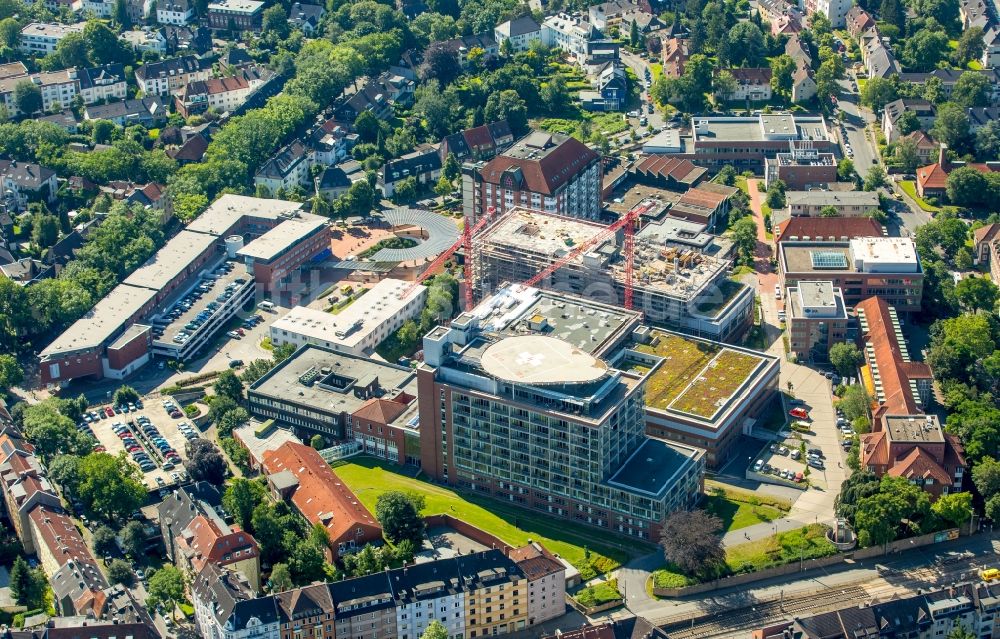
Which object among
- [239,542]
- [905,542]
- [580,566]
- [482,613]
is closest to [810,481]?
[905,542]

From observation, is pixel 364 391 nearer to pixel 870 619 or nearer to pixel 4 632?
pixel 4 632

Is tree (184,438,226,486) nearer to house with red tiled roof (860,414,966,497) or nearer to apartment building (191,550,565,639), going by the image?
apartment building (191,550,565,639)

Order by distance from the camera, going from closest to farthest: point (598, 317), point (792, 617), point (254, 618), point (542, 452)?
point (254, 618), point (792, 617), point (542, 452), point (598, 317)

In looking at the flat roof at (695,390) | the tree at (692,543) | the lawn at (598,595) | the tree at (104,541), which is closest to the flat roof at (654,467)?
the tree at (692,543)

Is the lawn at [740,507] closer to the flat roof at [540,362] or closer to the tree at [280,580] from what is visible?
the flat roof at [540,362]

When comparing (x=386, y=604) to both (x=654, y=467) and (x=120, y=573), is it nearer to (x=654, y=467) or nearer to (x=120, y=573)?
(x=120, y=573)

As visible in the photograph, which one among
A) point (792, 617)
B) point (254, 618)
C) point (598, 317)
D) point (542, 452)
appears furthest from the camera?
point (598, 317)

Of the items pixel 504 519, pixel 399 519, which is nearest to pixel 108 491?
pixel 399 519
